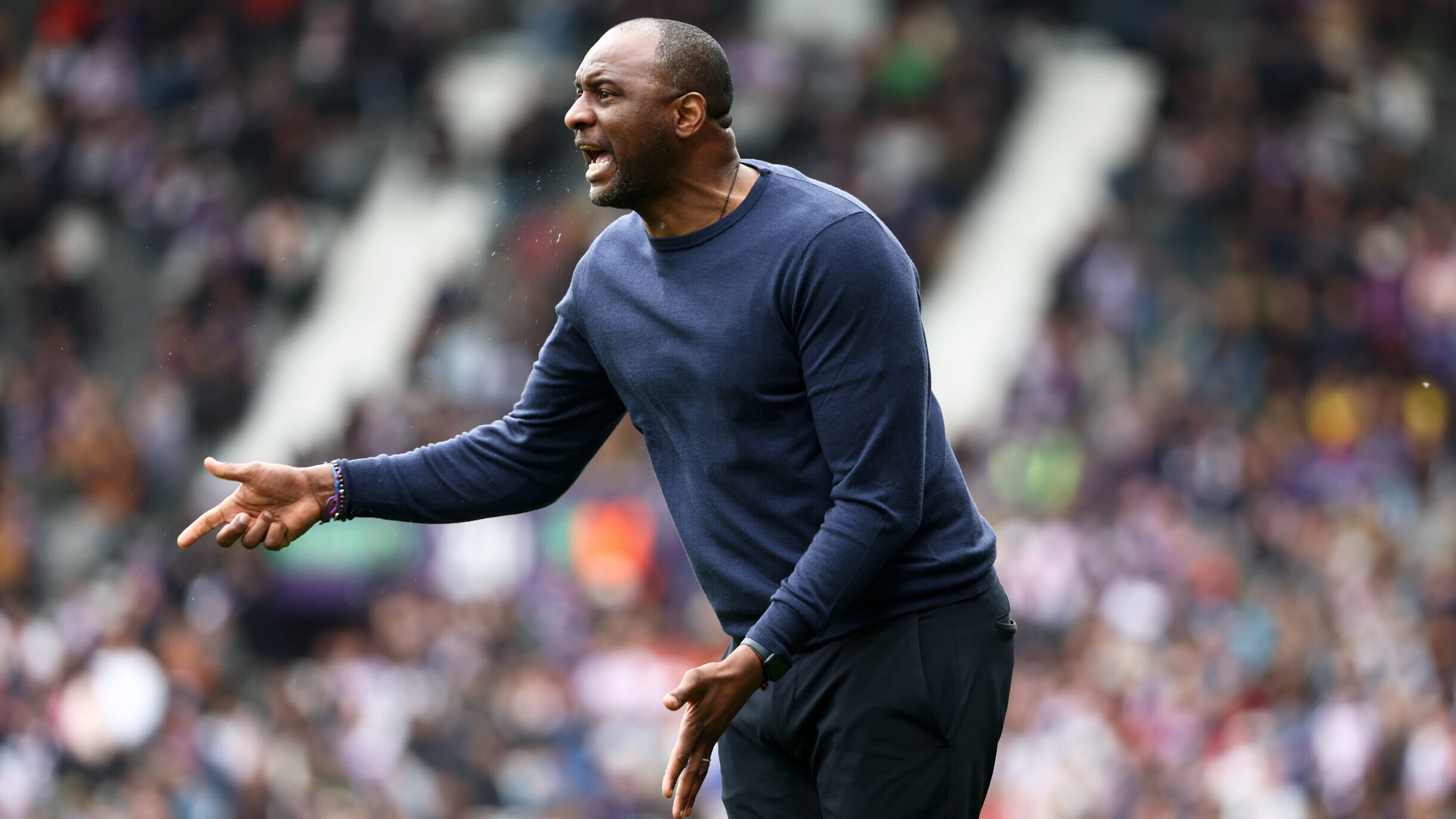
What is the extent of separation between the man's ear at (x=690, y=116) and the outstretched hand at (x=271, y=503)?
785 mm

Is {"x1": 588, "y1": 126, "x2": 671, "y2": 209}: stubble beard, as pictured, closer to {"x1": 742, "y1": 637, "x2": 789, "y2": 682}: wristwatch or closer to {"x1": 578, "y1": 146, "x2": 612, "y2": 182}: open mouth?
{"x1": 578, "y1": 146, "x2": 612, "y2": 182}: open mouth

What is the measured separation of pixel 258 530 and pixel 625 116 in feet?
2.84

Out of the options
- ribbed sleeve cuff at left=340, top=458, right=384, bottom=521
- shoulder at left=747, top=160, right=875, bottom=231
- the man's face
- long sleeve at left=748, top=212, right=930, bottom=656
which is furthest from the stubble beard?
ribbed sleeve cuff at left=340, top=458, right=384, bottom=521

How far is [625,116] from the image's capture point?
2.59m

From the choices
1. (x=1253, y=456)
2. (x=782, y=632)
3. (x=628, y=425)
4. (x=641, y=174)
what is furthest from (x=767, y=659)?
(x=628, y=425)

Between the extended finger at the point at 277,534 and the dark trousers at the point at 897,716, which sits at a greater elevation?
the extended finger at the point at 277,534

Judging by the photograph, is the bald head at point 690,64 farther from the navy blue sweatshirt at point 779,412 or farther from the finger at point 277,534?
the finger at point 277,534

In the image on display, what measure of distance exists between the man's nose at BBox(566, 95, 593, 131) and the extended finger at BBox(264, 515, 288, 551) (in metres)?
0.77

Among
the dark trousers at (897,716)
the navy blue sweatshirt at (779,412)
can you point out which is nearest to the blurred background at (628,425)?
the dark trousers at (897,716)

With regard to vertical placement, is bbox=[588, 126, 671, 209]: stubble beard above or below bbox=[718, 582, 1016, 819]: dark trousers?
above

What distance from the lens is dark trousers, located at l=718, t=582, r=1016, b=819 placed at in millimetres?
2574

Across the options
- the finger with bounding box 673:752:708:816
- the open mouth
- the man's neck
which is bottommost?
the finger with bounding box 673:752:708:816

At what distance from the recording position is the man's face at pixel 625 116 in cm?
259

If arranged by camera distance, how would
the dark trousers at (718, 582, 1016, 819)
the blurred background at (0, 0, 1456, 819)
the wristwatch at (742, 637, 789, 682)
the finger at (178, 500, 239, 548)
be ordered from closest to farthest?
1. the wristwatch at (742, 637, 789, 682)
2. the dark trousers at (718, 582, 1016, 819)
3. the finger at (178, 500, 239, 548)
4. the blurred background at (0, 0, 1456, 819)
